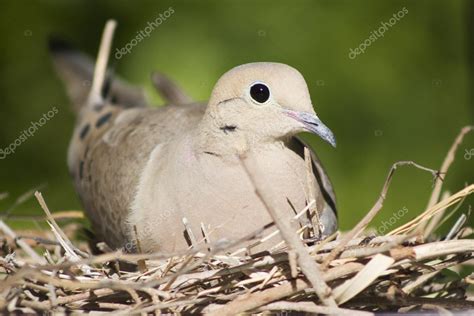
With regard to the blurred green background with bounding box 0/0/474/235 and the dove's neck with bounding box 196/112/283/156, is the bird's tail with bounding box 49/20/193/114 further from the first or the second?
the dove's neck with bounding box 196/112/283/156

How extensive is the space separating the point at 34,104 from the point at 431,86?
6.76 feet

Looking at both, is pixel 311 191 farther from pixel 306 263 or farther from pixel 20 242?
pixel 20 242

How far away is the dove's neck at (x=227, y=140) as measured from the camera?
2.37m

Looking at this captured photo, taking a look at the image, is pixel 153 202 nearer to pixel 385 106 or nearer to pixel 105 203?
pixel 105 203

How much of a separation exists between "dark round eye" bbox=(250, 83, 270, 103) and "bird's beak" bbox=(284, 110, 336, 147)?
0.27 feet

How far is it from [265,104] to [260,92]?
4 centimetres

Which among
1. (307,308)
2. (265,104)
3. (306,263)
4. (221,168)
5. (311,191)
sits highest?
(265,104)

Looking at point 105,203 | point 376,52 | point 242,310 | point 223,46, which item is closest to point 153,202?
point 105,203

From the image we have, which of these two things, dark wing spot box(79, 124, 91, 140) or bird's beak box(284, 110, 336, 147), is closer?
bird's beak box(284, 110, 336, 147)

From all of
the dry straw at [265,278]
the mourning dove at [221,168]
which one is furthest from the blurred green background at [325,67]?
the dry straw at [265,278]

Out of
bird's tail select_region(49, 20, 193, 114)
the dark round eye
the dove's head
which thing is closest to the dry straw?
the dove's head

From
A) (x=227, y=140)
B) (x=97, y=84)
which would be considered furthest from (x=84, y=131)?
(x=227, y=140)

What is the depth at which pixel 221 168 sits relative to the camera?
2387 mm

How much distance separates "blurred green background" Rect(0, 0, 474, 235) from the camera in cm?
387
